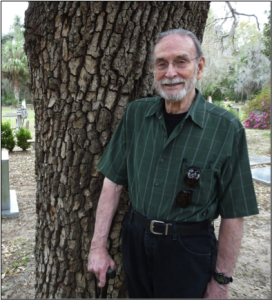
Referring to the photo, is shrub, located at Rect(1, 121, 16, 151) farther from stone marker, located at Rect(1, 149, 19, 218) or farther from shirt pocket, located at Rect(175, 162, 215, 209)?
shirt pocket, located at Rect(175, 162, 215, 209)

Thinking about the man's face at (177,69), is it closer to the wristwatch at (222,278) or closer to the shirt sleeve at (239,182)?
the shirt sleeve at (239,182)

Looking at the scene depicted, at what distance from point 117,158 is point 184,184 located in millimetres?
459

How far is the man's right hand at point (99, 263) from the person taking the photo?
1743mm

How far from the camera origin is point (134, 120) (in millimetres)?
1693

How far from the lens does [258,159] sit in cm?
740

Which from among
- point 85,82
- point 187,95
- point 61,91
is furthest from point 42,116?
point 187,95

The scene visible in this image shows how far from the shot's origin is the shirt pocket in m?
1.45

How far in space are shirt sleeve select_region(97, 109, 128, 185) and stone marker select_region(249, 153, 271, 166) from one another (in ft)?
20.0

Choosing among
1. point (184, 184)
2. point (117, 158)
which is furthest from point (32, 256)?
point (184, 184)

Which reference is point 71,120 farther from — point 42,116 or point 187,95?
point 187,95

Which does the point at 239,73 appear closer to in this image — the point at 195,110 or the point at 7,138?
the point at 7,138

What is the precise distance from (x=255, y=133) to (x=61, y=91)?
995 cm

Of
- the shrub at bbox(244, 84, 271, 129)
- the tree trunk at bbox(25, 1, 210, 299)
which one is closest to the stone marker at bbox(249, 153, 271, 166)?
the shrub at bbox(244, 84, 271, 129)

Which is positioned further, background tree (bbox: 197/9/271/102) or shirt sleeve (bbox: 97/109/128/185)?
background tree (bbox: 197/9/271/102)
